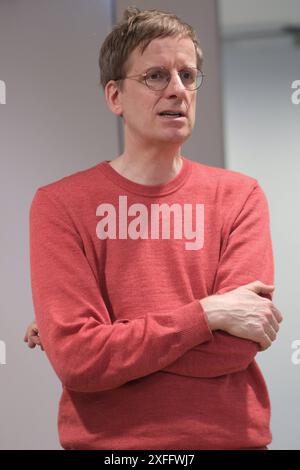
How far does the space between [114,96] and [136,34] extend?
167mm

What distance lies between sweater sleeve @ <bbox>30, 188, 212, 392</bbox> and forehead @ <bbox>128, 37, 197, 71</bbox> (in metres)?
0.47

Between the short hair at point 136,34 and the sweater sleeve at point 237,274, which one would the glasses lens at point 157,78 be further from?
the sweater sleeve at point 237,274

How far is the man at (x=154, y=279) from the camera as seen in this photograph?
1.62 m

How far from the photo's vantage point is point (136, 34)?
1.76m

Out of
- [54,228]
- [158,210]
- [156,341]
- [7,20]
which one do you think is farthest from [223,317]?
[7,20]

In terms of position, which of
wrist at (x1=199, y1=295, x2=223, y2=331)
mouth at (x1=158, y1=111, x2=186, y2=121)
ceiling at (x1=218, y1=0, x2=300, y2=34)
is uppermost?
ceiling at (x1=218, y1=0, x2=300, y2=34)

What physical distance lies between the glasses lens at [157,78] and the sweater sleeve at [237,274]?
0.34 m

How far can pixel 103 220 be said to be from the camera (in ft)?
5.76

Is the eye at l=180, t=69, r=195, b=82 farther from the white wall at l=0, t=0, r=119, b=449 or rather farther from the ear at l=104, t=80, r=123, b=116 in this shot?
the white wall at l=0, t=0, r=119, b=449

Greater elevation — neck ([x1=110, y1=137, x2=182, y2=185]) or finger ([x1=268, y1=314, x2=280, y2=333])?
neck ([x1=110, y1=137, x2=182, y2=185])

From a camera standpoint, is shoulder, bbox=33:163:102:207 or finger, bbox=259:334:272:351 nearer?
finger, bbox=259:334:272:351

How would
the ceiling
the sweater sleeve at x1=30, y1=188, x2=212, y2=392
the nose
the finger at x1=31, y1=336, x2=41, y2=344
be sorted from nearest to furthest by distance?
the sweater sleeve at x1=30, y1=188, x2=212, y2=392, the nose, the finger at x1=31, y1=336, x2=41, y2=344, the ceiling

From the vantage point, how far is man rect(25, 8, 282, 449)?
5.31 ft

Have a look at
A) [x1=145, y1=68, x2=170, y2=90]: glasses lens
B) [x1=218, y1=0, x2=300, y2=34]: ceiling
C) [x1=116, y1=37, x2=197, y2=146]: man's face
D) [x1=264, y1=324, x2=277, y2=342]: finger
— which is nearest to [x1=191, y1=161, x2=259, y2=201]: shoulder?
[x1=116, y1=37, x2=197, y2=146]: man's face
